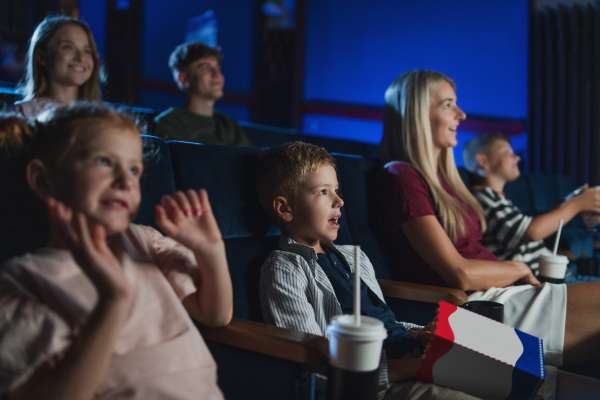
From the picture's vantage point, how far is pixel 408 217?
168cm

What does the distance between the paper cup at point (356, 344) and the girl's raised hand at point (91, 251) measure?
1.11 feet

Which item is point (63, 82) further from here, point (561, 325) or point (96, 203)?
point (561, 325)

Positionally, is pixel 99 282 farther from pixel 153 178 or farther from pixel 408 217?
pixel 408 217

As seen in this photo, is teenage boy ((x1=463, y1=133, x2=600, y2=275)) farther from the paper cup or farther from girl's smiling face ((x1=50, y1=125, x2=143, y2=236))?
girl's smiling face ((x1=50, y1=125, x2=143, y2=236))

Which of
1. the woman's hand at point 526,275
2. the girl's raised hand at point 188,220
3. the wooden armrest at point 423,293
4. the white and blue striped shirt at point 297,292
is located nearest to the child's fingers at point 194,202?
the girl's raised hand at point 188,220

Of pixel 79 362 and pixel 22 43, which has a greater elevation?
pixel 22 43

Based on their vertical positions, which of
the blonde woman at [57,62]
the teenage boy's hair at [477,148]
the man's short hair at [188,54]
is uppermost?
the man's short hair at [188,54]

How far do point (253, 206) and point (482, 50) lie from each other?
3.83 m

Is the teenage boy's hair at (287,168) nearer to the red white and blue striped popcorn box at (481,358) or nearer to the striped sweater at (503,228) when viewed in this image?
the red white and blue striped popcorn box at (481,358)

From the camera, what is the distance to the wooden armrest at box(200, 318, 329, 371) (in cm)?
93

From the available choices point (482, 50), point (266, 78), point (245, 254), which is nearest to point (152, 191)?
point (245, 254)

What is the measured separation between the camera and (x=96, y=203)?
2.59 ft

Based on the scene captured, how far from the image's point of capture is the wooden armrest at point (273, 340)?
0.93 meters

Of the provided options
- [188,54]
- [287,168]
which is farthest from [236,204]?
[188,54]
